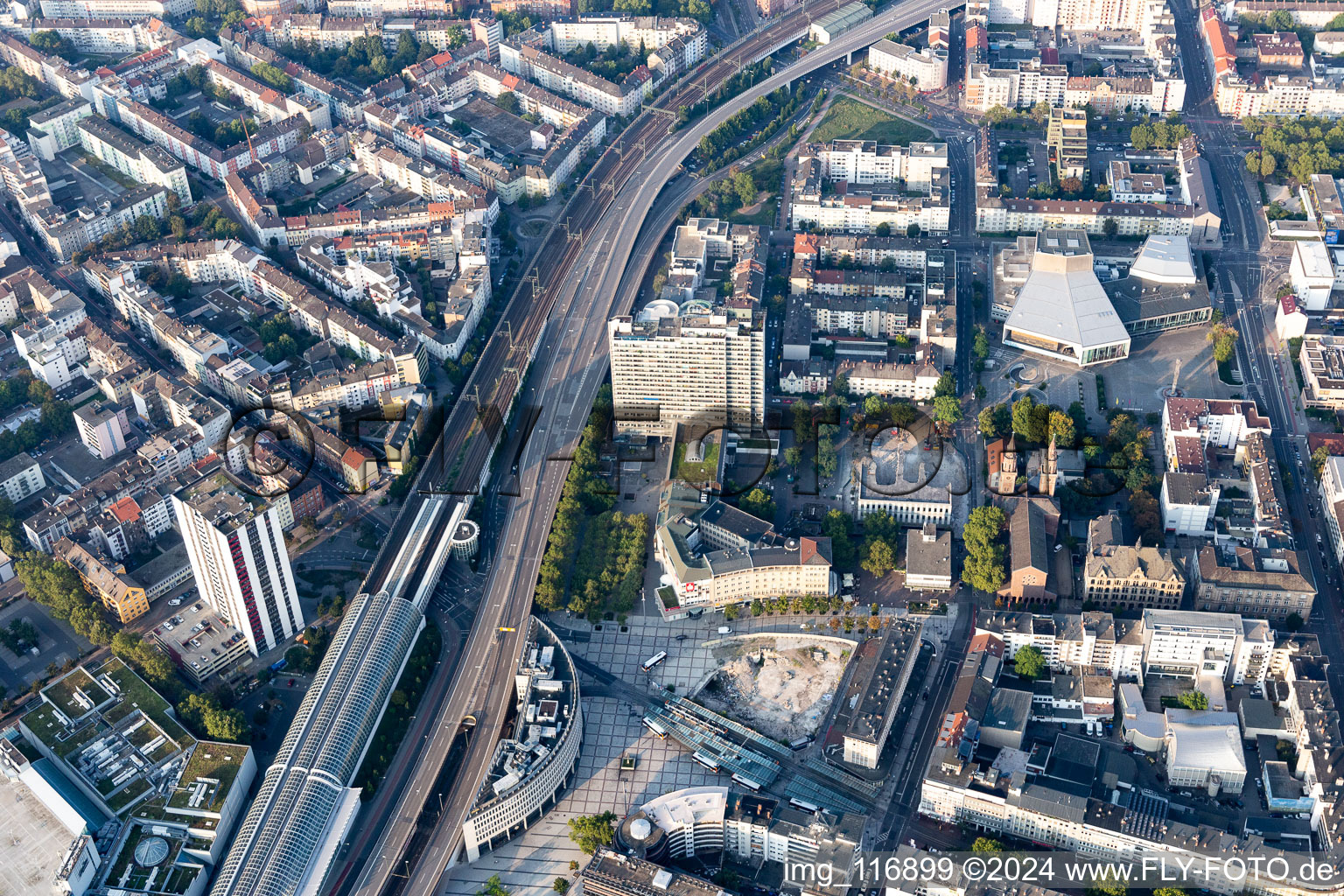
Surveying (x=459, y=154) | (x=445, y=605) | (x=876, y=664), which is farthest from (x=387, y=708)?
(x=459, y=154)

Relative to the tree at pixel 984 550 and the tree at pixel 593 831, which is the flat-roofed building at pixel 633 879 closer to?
the tree at pixel 593 831

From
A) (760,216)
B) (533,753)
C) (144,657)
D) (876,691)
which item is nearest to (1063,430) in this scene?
(876,691)

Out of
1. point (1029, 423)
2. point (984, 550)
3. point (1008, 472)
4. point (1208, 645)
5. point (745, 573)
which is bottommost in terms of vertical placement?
point (1208, 645)

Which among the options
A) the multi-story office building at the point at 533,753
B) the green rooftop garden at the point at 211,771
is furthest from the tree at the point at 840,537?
the green rooftop garden at the point at 211,771

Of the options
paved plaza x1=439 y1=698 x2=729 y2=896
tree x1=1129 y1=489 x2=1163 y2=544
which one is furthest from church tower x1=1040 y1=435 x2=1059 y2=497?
paved plaza x1=439 y1=698 x2=729 y2=896

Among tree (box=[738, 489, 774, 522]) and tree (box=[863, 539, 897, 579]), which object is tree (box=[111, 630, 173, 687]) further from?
tree (box=[863, 539, 897, 579])

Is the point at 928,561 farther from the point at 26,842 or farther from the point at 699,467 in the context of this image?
the point at 26,842
